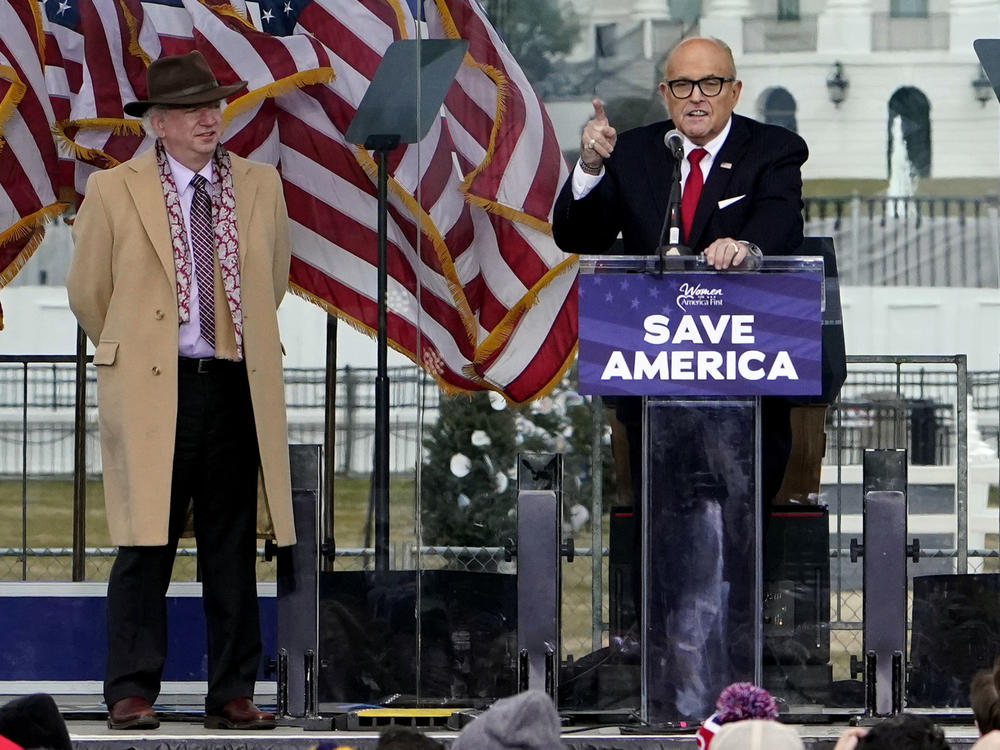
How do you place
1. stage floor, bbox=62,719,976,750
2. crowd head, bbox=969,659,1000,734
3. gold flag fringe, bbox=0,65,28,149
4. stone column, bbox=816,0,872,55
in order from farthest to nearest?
gold flag fringe, bbox=0,65,28,149, stone column, bbox=816,0,872,55, stage floor, bbox=62,719,976,750, crowd head, bbox=969,659,1000,734

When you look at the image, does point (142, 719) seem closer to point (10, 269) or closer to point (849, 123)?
point (10, 269)

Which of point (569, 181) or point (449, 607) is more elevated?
point (569, 181)

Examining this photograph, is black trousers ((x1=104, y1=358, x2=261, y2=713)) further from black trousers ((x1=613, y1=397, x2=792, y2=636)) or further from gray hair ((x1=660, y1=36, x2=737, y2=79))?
gray hair ((x1=660, y1=36, x2=737, y2=79))

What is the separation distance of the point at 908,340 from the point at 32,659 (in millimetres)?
2912

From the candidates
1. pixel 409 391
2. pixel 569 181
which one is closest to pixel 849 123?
pixel 569 181

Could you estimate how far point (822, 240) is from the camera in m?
6.38

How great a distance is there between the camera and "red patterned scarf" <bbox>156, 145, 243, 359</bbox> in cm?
592

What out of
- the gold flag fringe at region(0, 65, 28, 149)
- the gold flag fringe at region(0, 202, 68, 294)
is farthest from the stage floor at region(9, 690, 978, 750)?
the gold flag fringe at region(0, 65, 28, 149)

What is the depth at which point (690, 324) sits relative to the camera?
218 inches

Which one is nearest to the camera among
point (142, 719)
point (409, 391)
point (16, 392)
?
point (142, 719)

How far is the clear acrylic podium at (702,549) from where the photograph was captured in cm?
561

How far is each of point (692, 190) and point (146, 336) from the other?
1.57m

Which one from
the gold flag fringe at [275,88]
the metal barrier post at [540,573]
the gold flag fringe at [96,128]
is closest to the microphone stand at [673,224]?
the metal barrier post at [540,573]

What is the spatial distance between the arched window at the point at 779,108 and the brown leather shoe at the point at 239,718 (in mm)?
2295
